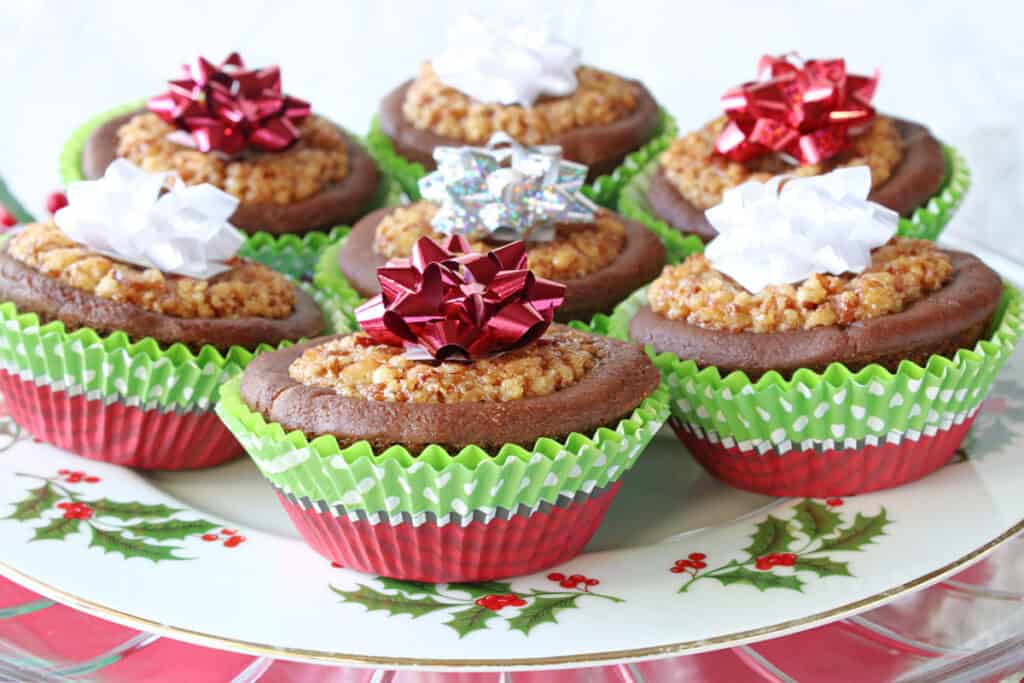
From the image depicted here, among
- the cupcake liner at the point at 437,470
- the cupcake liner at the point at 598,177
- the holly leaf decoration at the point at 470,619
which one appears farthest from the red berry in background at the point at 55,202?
the holly leaf decoration at the point at 470,619

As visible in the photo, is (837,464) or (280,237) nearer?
(837,464)

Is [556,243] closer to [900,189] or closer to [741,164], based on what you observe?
[741,164]

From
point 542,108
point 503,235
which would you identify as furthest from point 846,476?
point 542,108

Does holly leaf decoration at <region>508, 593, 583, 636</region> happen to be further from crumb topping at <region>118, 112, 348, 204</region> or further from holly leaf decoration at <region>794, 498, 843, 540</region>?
crumb topping at <region>118, 112, 348, 204</region>

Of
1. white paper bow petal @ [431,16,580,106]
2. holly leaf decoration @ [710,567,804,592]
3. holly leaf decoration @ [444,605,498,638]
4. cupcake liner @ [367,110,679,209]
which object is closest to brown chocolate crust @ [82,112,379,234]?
cupcake liner @ [367,110,679,209]

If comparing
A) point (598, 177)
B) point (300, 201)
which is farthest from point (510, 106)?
point (300, 201)

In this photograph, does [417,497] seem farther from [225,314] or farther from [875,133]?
[875,133]
